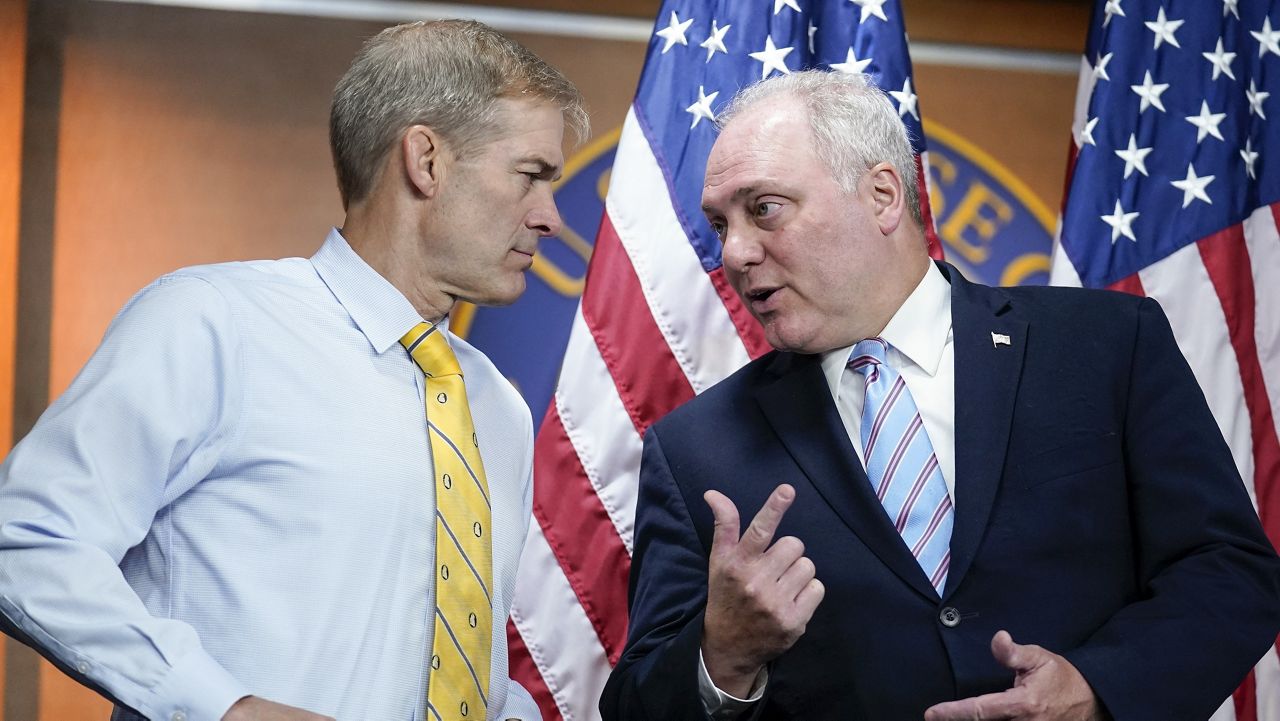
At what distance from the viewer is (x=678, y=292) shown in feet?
8.28

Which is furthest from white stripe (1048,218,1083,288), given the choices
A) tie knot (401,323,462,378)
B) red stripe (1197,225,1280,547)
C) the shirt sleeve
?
the shirt sleeve

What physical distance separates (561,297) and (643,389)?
2.15ft

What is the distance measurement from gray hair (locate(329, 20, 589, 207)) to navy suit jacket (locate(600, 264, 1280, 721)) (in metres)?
0.58

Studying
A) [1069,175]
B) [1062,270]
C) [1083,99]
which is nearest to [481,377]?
[1062,270]

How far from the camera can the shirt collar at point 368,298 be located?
5.67 feet

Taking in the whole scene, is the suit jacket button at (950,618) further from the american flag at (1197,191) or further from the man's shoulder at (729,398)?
the american flag at (1197,191)

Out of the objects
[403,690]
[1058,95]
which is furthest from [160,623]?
[1058,95]

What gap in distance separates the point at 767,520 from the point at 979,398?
17.0 inches

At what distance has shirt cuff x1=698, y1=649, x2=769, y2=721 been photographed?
167 cm

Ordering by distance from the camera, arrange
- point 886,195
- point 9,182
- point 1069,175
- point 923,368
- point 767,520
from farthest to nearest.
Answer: point 9,182 < point 1069,175 < point 886,195 < point 923,368 < point 767,520

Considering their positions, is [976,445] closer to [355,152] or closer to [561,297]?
[355,152]

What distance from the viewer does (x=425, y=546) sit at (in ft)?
5.40

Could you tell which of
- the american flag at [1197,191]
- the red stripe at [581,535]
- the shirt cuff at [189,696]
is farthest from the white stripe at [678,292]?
the shirt cuff at [189,696]

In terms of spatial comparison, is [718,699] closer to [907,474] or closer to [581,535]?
[907,474]
